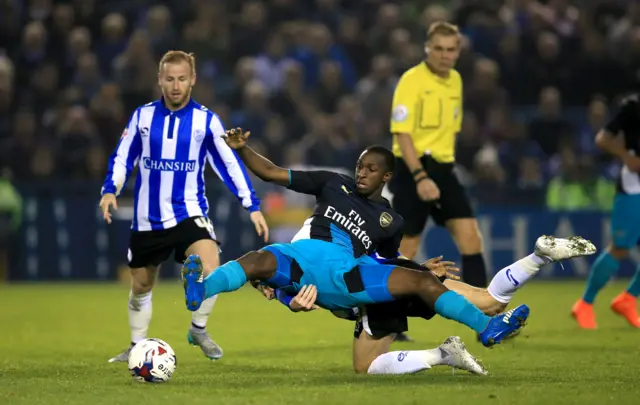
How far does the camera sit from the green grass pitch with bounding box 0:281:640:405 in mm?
5555

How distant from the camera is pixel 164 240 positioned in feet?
24.6

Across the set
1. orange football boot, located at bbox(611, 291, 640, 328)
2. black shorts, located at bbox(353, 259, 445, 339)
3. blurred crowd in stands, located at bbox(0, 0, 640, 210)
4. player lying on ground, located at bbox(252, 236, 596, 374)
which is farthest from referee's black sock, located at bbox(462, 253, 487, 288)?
blurred crowd in stands, located at bbox(0, 0, 640, 210)

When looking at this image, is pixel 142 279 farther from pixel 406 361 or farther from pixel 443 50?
pixel 443 50

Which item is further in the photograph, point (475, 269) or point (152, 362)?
point (475, 269)

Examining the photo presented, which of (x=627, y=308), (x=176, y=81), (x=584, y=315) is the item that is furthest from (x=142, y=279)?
(x=627, y=308)

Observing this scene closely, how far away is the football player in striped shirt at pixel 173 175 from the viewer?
7477 mm

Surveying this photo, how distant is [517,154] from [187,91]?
29.8 feet

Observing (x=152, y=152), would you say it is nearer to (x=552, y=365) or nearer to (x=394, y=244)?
(x=394, y=244)

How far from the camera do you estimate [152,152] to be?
24.7 feet

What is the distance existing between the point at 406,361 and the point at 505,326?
61 cm

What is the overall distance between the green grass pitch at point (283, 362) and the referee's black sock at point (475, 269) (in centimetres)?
43

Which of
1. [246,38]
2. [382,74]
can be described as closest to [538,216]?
[382,74]

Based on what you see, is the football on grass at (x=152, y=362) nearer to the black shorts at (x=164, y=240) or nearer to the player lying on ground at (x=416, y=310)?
the player lying on ground at (x=416, y=310)

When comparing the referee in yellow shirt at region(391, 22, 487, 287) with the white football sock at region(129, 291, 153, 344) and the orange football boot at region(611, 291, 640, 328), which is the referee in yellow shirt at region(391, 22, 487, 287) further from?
the white football sock at region(129, 291, 153, 344)
